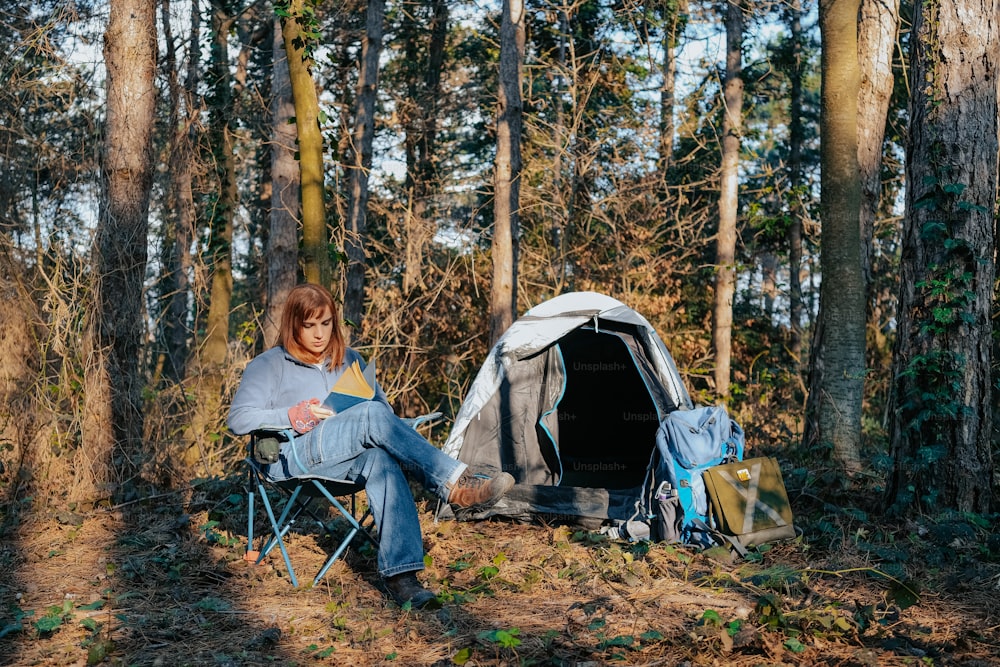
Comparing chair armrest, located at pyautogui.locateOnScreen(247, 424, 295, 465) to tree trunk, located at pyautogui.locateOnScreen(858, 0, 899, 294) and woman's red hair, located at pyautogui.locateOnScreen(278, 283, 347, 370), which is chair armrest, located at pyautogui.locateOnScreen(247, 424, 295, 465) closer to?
woman's red hair, located at pyautogui.locateOnScreen(278, 283, 347, 370)

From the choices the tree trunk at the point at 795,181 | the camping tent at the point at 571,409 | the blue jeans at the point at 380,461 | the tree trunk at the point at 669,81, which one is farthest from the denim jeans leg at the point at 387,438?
the tree trunk at the point at 795,181

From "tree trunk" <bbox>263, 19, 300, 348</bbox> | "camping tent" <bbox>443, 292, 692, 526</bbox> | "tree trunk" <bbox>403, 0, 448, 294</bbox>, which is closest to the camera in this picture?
"camping tent" <bbox>443, 292, 692, 526</bbox>

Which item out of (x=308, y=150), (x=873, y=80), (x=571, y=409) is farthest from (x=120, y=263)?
(x=873, y=80)

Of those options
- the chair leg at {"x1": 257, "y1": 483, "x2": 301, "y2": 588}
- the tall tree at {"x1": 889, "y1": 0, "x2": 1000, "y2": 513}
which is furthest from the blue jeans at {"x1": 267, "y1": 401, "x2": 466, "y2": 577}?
the tall tree at {"x1": 889, "y1": 0, "x2": 1000, "y2": 513}

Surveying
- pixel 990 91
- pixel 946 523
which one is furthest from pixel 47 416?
pixel 990 91

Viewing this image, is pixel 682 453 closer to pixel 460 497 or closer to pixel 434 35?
pixel 460 497

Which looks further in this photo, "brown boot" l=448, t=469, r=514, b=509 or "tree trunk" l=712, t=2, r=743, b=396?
"tree trunk" l=712, t=2, r=743, b=396

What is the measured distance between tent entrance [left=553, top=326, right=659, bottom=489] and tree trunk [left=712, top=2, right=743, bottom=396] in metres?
4.08

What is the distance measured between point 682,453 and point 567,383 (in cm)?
262

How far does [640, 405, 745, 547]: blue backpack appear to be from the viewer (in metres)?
4.50

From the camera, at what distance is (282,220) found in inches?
277

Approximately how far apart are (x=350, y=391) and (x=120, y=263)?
2.02 meters

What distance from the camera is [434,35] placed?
1396 cm

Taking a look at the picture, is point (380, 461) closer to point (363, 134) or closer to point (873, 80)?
point (873, 80)
